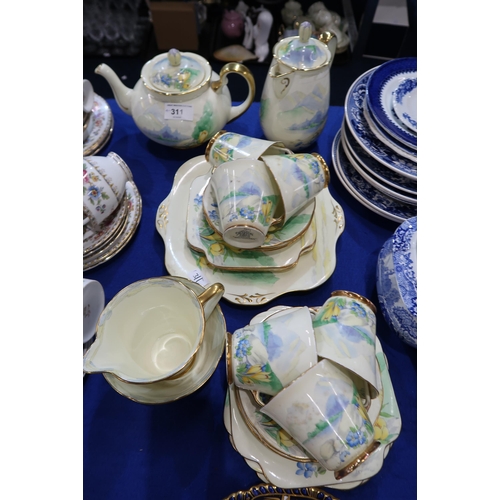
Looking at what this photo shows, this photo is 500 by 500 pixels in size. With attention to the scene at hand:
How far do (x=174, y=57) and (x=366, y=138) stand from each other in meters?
0.46

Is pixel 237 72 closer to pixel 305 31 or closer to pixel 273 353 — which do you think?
pixel 305 31

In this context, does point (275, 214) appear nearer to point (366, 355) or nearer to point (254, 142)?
point (254, 142)

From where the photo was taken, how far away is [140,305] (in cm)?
64

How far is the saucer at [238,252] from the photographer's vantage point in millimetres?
749

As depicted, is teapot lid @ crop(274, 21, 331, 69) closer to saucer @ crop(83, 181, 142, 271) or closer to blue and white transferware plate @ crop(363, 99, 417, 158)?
blue and white transferware plate @ crop(363, 99, 417, 158)

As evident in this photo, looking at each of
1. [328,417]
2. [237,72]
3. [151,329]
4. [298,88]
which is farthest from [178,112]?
[328,417]

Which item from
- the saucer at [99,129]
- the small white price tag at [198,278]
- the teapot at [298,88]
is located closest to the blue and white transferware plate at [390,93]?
the teapot at [298,88]

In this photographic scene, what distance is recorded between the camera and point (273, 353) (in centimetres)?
51

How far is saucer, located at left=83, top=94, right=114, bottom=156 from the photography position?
1010 mm

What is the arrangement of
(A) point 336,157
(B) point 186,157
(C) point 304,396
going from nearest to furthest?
(C) point 304,396 < (A) point 336,157 < (B) point 186,157

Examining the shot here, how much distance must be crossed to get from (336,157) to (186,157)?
0.41 meters

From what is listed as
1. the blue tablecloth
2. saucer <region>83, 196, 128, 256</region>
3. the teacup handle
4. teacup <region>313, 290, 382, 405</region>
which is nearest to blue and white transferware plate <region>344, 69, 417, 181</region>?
the blue tablecloth

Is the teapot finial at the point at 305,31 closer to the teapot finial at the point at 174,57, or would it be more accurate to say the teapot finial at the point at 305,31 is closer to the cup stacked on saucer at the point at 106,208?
the teapot finial at the point at 174,57

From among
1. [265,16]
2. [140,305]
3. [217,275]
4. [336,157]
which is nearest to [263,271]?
[217,275]
